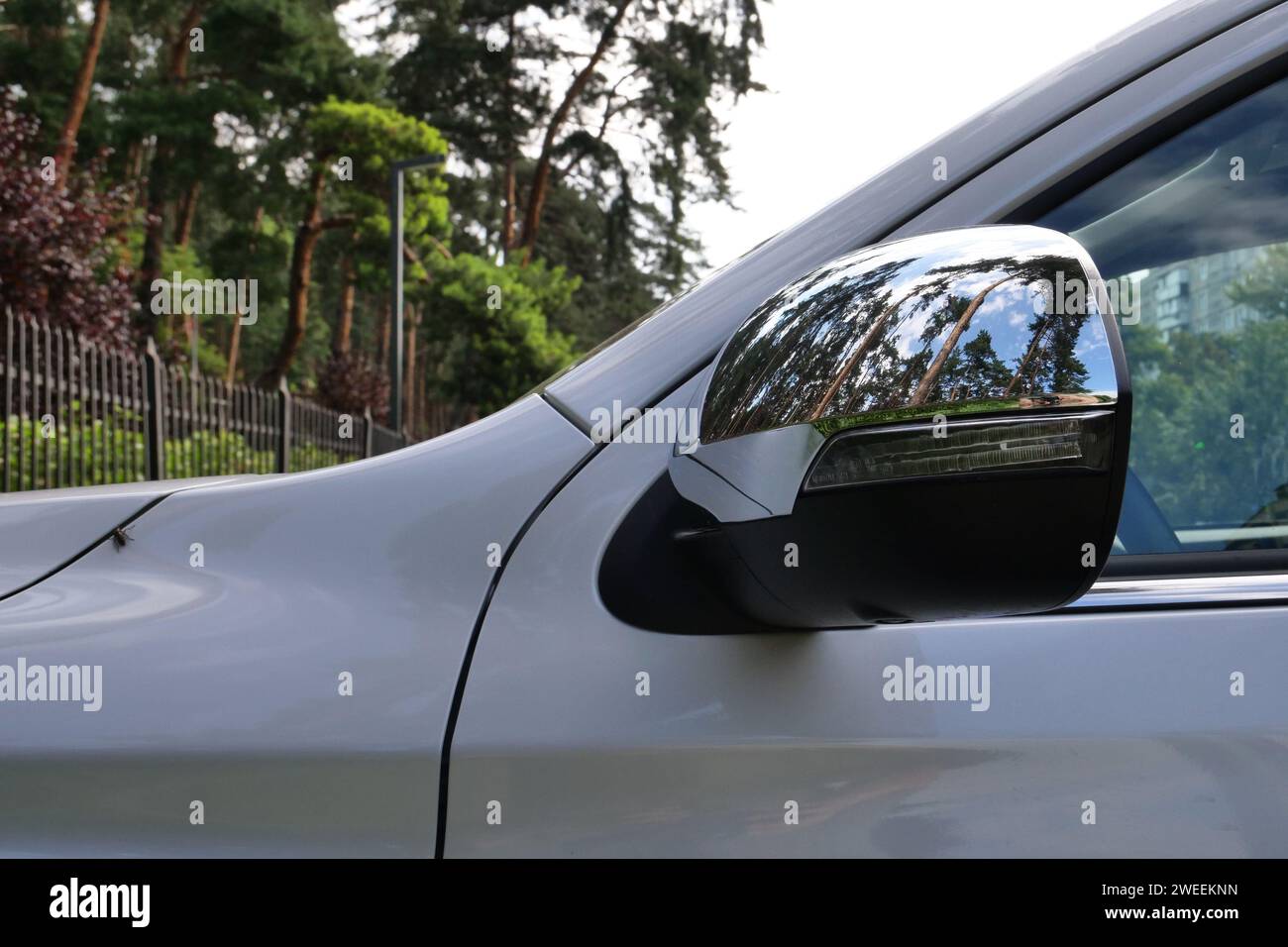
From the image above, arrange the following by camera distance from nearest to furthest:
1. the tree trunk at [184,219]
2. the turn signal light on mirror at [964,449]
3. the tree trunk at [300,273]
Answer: the turn signal light on mirror at [964,449] → the tree trunk at [300,273] → the tree trunk at [184,219]

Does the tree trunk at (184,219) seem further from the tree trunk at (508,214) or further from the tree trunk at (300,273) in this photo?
the tree trunk at (508,214)

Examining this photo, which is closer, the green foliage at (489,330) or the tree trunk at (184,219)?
the green foliage at (489,330)

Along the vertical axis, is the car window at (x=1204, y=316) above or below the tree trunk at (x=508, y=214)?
below

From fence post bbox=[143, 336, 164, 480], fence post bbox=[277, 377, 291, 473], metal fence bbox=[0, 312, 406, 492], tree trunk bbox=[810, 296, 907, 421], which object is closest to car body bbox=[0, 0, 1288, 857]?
tree trunk bbox=[810, 296, 907, 421]

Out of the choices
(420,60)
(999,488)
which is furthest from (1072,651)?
(420,60)

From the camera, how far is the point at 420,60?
2652 centimetres

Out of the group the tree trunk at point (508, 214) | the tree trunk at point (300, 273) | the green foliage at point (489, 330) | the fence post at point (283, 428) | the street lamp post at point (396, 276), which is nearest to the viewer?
the fence post at point (283, 428)

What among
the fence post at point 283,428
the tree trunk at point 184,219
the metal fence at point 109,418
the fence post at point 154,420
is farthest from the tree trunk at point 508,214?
the fence post at point 154,420

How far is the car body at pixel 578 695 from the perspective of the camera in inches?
35.8

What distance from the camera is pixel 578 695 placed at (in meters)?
0.96

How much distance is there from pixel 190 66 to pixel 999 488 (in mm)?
32173

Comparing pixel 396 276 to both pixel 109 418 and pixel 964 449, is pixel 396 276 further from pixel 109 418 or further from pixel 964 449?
pixel 964 449

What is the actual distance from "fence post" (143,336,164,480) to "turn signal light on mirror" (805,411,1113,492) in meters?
9.37

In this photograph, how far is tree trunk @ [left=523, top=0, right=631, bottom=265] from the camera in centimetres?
2614
